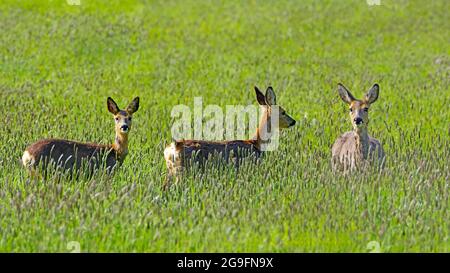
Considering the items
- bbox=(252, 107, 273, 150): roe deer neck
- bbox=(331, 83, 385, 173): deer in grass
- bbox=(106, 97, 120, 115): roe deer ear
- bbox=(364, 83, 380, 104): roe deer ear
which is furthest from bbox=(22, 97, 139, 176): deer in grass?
bbox=(364, 83, 380, 104): roe deer ear

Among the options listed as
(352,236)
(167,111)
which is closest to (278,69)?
(167,111)

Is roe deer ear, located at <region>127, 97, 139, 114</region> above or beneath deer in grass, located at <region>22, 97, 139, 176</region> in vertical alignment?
above

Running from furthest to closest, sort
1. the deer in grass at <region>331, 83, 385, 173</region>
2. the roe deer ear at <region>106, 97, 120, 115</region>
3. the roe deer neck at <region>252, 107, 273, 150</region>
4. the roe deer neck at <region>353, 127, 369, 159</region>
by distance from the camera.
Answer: the roe deer neck at <region>252, 107, 273, 150</region> → the roe deer neck at <region>353, 127, 369, 159</region> → the deer in grass at <region>331, 83, 385, 173</region> → the roe deer ear at <region>106, 97, 120, 115</region>

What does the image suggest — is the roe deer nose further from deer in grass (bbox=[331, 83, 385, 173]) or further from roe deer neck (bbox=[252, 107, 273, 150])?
roe deer neck (bbox=[252, 107, 273, 150])

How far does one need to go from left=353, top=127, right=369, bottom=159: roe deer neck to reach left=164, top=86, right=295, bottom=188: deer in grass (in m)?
0.92

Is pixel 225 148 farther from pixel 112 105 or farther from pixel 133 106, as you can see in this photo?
pixel 112 105

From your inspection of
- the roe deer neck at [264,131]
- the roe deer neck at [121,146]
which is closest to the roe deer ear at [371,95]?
the roe deer neck at [264,131]

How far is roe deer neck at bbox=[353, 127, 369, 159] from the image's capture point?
1126cm

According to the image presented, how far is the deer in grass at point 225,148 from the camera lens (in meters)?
10.4

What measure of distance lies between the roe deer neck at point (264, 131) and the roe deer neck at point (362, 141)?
43.6 inches

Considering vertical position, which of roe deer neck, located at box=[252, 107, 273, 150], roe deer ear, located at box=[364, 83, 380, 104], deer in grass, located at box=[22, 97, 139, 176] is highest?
roe deer ear, located at box=[364, 83, 380, 104]

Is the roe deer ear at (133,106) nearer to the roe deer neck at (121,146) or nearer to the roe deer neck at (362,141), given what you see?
the roe deer neck at (121,146)

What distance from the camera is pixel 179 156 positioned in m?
10.4

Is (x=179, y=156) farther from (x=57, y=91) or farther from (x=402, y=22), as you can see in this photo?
(x=402, y=22)
